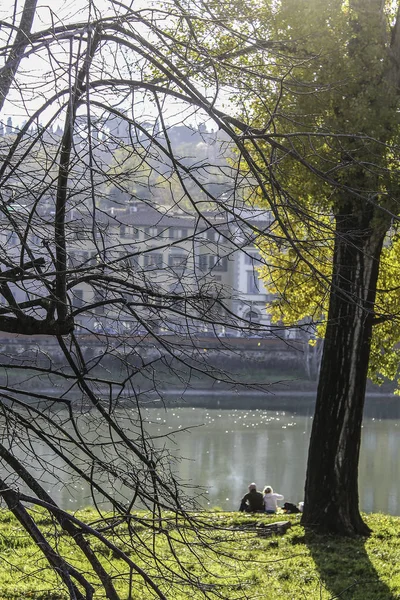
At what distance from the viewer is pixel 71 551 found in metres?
6.80

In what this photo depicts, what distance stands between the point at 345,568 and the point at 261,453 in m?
18.1

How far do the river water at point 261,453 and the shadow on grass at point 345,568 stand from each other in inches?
183

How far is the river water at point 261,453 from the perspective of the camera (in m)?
19.0

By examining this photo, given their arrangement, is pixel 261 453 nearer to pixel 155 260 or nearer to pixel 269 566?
pixel 269 566

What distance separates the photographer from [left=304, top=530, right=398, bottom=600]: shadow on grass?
6.71 m

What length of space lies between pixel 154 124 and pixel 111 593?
182cm

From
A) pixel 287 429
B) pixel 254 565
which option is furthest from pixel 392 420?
pixel 254 565

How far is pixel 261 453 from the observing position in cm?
2556

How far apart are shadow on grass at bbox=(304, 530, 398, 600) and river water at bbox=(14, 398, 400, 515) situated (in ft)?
15.2

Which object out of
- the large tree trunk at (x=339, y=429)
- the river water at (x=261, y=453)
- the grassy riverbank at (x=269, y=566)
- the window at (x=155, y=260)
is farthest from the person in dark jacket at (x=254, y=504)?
the window at (x=155, y=260)

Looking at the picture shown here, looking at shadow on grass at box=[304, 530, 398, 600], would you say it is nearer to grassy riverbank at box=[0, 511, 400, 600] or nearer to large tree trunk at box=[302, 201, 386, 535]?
grassy riverbank at box=[0, 511, 400, 600]

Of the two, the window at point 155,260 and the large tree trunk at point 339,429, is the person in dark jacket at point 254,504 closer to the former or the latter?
the large tree trunk at point 339,429

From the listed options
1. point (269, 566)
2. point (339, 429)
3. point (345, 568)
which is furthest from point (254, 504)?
point (269, 566)

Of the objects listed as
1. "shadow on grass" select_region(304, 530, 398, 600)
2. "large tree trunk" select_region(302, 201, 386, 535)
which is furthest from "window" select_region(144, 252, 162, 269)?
"large tree trunk" select_region(302, 201, 386, 535)
